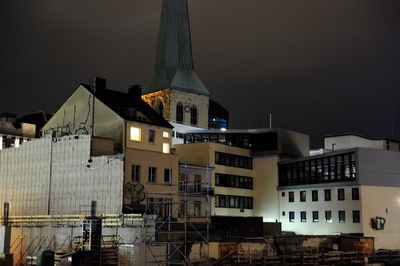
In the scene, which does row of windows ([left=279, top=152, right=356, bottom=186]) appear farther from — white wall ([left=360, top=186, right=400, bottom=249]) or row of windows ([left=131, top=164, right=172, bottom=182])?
row of windows ([left=131, top=164, right=172, bottom=182])

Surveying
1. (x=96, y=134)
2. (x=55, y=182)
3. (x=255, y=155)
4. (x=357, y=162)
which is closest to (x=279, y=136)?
(x=255, y=155)

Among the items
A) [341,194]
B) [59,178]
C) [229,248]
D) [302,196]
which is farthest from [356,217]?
[59,178]

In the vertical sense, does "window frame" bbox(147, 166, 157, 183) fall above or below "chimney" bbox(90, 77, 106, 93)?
below

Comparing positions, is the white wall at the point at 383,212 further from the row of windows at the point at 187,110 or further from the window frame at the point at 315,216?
the row of windows at the point at 187,110

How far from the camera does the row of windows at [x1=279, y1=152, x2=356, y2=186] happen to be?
6331 centimetres

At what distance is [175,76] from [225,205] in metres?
36.2

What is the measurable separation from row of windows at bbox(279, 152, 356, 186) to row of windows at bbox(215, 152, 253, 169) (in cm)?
420

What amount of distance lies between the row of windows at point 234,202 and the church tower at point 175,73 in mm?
29424

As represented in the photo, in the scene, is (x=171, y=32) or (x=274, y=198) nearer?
(x=274, y=198)

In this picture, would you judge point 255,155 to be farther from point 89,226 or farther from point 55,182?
point 89,226

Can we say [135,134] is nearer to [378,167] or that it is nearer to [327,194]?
[327,194]

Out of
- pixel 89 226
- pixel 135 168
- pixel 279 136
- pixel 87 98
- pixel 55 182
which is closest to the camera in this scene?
pixel 89 226

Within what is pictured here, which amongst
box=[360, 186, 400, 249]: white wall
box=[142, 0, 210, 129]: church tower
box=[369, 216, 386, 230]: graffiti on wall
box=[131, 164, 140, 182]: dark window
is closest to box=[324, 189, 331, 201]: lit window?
box=[360, 186, 400, 249]: white wall

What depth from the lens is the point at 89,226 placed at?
4359 centimetres
